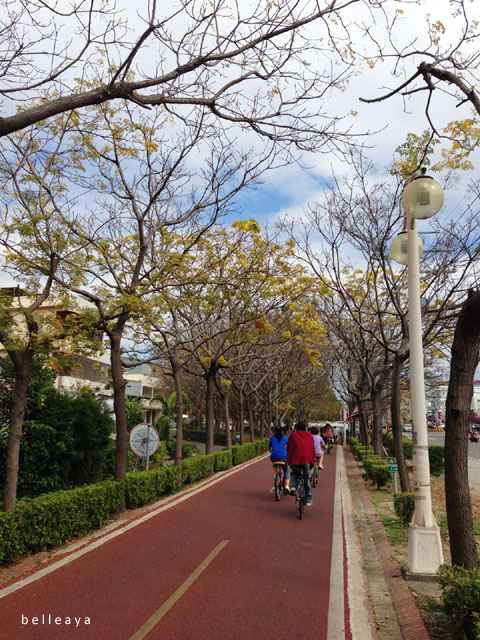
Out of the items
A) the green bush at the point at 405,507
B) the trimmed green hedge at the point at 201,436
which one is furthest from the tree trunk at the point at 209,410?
the trimmed green hedge at the point at 201,436

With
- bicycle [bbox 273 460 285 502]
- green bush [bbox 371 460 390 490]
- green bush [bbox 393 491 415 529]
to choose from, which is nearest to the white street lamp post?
green bush [bbox 393 491 415 529]

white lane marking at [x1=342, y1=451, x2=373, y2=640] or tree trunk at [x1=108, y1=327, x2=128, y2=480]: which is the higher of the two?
tree trunk at [x1=108, y1=327, x2=128, y2=480]

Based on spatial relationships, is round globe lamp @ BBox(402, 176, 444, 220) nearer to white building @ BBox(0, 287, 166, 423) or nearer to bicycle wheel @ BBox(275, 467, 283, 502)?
white building @ BBox(0, 287, 166, 423)

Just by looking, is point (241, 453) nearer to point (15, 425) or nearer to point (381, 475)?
point (381, 475)

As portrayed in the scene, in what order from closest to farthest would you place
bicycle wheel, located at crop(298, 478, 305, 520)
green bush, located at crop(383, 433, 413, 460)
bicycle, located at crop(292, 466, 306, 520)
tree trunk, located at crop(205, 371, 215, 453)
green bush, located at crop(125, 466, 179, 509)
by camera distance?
bicycle wheel, located at crop(298, 478, 305, 520) < bicycle, located at crop(292, 466, 306, 520) < green bush, located at crop(125, 466, 179, 509) < tree trunk, located at crop(205, 371, 215, 453) < green bush, located at crop(383, 433, 413, 460)

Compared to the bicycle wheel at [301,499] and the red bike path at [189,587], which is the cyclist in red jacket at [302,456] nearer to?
the bicycle wheel at [301,499]

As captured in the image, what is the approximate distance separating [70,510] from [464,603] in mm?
6111

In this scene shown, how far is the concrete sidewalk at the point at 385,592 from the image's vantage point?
464cm

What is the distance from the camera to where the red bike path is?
15.1 feet

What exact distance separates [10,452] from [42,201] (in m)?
4.66

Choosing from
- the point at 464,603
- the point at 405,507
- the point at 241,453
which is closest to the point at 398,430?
the point at 405,507

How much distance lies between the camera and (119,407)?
440 inches

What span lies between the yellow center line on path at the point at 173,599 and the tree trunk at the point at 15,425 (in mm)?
2879

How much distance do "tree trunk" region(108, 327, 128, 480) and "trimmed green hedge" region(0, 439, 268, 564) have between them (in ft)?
1.10
